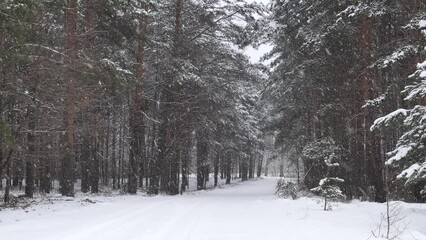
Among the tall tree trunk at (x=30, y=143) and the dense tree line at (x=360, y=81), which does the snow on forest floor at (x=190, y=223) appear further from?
the tall tree trunk at (x=30, y=143)

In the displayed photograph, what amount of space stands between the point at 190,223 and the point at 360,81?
9256mm

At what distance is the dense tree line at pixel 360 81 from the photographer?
978 centimetres

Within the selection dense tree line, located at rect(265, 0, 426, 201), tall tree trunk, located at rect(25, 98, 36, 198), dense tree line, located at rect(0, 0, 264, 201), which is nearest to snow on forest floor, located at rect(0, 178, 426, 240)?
dense tree line, located at rect(265, 0, 426, 201)

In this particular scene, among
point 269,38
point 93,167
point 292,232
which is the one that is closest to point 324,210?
point 292,232

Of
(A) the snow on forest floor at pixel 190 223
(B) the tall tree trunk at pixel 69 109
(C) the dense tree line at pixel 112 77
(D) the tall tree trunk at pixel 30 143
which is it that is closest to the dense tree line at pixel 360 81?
(A) the snow on forest floor at pixel 190 223

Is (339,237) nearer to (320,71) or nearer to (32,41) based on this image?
(32,41)

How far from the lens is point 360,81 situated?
15031 millimetres

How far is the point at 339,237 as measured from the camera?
7.23 meters

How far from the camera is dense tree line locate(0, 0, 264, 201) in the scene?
1117 cm

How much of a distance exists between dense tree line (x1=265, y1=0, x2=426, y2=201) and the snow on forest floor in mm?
1252

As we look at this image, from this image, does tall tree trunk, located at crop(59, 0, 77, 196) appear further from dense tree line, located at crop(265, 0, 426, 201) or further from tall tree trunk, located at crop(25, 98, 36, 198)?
dense tree line, located at crop(265, 0, 426, 201)

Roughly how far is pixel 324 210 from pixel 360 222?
240cm

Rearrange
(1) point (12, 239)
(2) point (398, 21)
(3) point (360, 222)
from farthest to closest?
(2) point (398, 21) < (3) point (360, 222) < (1) point (12, 239)

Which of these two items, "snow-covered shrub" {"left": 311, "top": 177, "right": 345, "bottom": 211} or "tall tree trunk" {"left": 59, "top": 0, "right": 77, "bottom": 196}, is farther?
"tall tree trunk" {"left": 59, "top": 0, "right": 77, "bottom": 196}
